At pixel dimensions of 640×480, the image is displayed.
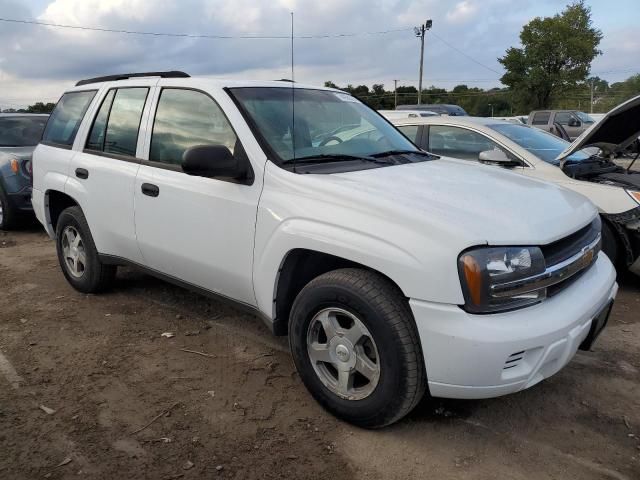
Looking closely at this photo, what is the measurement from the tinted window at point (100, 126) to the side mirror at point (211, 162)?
1650 millimetres

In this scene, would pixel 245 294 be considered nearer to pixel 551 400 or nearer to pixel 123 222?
A: pixel 123 222

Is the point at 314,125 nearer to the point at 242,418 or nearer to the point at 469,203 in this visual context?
the point at 469,203

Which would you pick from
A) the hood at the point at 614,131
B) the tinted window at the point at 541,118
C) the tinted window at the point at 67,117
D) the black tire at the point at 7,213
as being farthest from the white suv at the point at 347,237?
the tinted window at the point at 541,118

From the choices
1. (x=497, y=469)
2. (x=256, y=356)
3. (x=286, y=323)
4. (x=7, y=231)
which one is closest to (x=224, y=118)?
(x=286, y=323)

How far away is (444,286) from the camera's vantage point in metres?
2.43

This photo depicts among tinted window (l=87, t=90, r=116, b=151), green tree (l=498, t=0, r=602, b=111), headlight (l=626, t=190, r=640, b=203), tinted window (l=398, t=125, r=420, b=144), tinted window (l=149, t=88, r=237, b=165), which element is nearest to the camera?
tinted window (l=149, t=88, r=237, b=165)

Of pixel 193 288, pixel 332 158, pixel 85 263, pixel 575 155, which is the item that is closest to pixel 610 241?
pixel 575 155

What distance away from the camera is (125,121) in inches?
165

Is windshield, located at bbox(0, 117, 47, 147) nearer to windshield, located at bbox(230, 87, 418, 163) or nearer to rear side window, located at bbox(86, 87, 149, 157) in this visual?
rear side window, located at bbox(86, 87, 149, 157)

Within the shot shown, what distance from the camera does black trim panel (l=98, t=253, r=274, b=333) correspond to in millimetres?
3332

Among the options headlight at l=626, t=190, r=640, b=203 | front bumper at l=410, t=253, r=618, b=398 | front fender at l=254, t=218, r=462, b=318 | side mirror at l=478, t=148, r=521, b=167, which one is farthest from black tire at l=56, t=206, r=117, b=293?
headlight at l=626, t=190, r=640, b=203

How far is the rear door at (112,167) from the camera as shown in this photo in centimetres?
404

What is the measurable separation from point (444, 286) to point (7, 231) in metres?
7.48

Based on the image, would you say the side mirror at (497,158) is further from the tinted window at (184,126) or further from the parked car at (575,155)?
the tinted window at (184,126)
